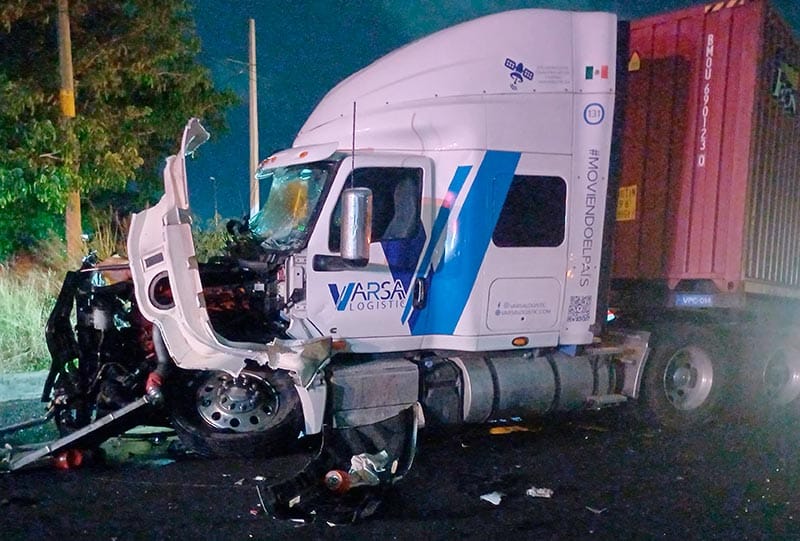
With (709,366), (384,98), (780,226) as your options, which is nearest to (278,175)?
(384,98)

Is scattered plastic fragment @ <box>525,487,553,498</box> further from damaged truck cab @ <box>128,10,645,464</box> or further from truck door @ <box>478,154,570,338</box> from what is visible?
truck door @ <box>478,154,570,338</box>

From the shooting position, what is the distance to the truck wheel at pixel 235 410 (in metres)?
5.53

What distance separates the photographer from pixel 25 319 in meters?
8.90

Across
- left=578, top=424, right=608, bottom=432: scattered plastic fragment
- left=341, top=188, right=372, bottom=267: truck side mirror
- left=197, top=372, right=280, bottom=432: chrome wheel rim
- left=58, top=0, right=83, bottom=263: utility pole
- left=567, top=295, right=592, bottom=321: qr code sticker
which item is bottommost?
left=578, top=424, right=608, bottom=432: scattered plastic fragment

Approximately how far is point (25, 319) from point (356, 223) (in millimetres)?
5732

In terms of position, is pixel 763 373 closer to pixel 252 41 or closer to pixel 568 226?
pixel 568 226

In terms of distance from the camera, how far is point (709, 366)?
7.02 metres

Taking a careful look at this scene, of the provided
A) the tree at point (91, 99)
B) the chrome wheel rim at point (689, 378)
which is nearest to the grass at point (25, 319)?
the tree at point (91, 99)

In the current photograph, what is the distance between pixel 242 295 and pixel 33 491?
76.4 inches

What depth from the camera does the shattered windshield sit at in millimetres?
5645

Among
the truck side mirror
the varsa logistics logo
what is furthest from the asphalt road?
the truck side mirror

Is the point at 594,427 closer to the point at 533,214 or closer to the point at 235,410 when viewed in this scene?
the point at 533,214

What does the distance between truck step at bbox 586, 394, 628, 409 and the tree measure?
22.2 ft

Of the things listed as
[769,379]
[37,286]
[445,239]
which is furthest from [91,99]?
[769,379]
